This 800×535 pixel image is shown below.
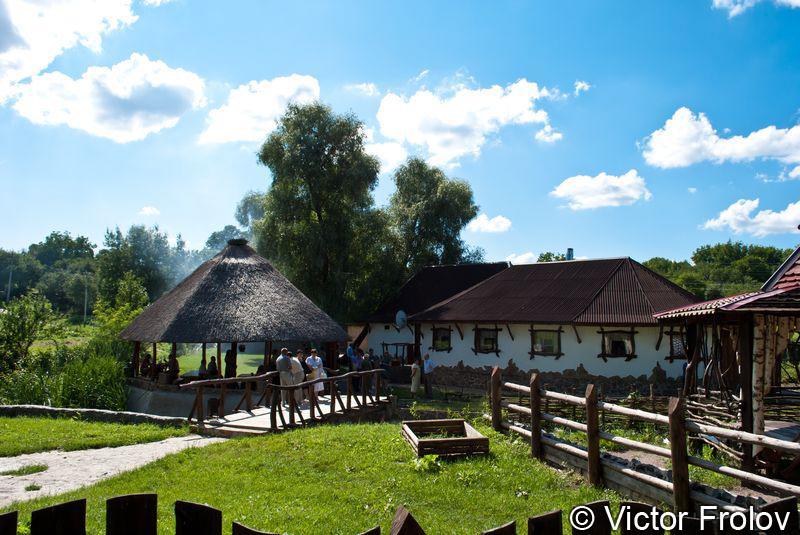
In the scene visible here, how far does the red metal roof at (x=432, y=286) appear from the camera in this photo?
105ft

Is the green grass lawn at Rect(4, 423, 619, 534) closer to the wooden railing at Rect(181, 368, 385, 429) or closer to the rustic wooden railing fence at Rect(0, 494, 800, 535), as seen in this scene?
the wooden railing at Rect(181, 368, 385, 429)

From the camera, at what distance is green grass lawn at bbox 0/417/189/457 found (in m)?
11.2

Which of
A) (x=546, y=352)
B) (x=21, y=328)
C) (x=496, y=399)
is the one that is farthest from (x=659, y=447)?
(x=21, y=328)

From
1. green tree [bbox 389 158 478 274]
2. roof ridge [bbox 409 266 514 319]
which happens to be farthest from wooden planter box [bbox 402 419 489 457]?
green tree [bbox 389 158 478 274]

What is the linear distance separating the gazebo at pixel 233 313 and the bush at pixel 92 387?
4.81 ft

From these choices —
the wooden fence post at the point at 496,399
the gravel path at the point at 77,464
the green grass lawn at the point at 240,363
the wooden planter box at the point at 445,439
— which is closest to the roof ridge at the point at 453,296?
the green grass lawn at the point at 240,363

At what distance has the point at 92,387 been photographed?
56.8 ft

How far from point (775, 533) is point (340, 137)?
31.5m

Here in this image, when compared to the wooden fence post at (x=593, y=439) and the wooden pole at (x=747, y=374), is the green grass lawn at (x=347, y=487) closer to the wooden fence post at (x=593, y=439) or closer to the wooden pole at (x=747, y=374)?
the wooden fence post at (x=593, y=439)

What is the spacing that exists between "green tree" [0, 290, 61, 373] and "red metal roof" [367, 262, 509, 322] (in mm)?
15380

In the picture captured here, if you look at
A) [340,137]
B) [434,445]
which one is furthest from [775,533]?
[340,137]

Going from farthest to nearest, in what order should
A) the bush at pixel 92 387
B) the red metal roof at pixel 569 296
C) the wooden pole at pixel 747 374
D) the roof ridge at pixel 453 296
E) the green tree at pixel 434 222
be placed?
the green tree at pixel 434 222 < the roof ridge at pixel 453 296 < the red metal roof at pixel 569 296 < the bush at pixel 92 387 < the wooden pole at pixel 747 374

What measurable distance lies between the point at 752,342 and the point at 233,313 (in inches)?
580

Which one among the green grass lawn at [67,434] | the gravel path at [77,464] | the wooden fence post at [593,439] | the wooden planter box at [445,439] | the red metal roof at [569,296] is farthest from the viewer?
the red metal roof at [569,296]
